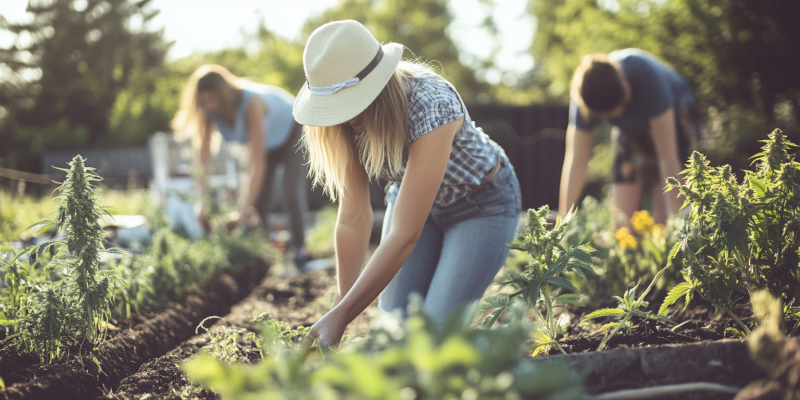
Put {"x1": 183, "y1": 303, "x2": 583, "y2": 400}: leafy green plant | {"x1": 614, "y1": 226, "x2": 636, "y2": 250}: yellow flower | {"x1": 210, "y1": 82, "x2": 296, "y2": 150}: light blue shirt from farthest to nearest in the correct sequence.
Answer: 1. {"x1": 210, "y1": 82, "x2": 296, "y2": 150}: light blue shirt
2. {"x1": 614, "y1": 226, "x2": 636, "y2": 250}: yellow flower
3. {"x1": 183, "y1": 303, "x2": 583, "y2": 400}: leafy green plant

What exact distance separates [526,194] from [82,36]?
22454 mm

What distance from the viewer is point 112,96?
23047mm

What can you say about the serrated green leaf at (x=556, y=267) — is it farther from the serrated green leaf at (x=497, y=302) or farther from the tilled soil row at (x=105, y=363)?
the tilled soil row at (x=105, y=363)

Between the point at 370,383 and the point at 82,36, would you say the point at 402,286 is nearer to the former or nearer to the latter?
the point at 370,383

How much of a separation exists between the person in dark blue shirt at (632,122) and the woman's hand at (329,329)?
2013 millimetres

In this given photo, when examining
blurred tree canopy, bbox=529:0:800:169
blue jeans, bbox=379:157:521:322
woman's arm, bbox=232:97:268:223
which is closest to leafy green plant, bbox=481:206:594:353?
blue jeans, bbox=379:157:521:322

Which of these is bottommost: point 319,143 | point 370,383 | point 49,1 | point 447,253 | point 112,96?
point 447,253

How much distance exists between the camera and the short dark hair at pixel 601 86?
300 centimetres

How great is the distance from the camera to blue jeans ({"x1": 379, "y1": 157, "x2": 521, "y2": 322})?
2.19 m

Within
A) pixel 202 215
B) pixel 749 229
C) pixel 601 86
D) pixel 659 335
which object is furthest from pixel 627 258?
pixel 202 215

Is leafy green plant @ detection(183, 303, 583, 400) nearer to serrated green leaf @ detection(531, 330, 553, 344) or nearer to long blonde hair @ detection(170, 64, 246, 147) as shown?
serrated green leaf @ detection(531, 330, 553, 344)

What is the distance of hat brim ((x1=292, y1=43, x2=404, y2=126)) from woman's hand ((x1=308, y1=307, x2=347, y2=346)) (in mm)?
578

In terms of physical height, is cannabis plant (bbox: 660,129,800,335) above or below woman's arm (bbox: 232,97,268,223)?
below

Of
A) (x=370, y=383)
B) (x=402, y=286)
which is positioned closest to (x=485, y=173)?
(x=402, y=286)
